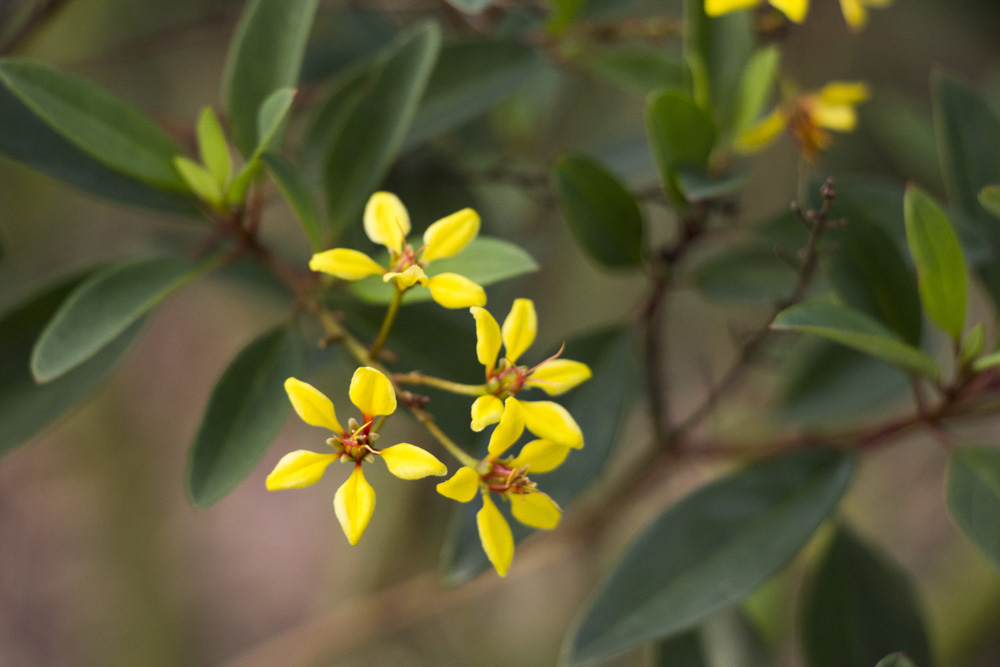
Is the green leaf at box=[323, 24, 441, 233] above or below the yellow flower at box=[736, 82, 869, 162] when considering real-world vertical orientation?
above

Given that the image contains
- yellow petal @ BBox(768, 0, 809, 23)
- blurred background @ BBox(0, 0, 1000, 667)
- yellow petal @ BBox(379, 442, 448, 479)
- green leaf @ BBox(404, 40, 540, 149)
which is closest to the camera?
yellow petal @ BBox(379, 442, 448, 479)

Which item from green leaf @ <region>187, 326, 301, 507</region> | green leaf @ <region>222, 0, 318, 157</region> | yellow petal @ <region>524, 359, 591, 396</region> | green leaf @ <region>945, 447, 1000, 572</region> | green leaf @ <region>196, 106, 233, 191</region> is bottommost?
green leaf @ <region>945, 447, 1000, 572</region>

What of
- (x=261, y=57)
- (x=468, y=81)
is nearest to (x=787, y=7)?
(x=468, y=81)

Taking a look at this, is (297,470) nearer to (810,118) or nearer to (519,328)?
(519,328)

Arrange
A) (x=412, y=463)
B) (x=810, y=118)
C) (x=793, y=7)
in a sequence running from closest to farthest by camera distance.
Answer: (x=412, y=463) < (x=793, y=7) < (x=810, y=118)

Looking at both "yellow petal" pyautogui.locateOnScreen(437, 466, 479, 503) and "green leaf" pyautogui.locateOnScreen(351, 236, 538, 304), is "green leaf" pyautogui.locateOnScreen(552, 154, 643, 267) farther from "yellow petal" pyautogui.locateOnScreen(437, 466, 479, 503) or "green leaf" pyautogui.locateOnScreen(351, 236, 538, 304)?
"yellow petal" pyautogui.locateOnScreen(437, 466, 479, 503)

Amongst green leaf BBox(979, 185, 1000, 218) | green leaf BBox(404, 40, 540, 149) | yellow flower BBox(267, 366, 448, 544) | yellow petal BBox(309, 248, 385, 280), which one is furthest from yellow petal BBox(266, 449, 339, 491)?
green leaf BBox(979, 185, 1000, 218)

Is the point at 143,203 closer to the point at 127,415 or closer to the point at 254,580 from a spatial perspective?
the point at 127,415

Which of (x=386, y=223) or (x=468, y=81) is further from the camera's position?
(x=468, y=81)
